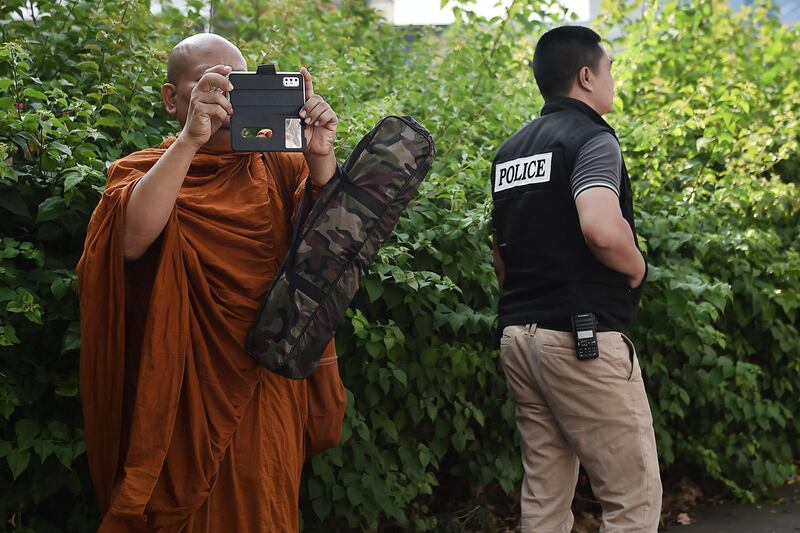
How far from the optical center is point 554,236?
3.25 meters

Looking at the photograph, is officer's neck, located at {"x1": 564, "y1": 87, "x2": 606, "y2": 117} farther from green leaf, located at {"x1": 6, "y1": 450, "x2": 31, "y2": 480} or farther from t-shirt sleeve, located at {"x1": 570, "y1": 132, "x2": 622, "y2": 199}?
green leaf, located at {"x1": 6, "y1": 450, "x2": 31, "y2": 480}

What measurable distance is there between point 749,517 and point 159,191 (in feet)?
13.3

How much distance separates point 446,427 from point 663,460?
161 centimetres

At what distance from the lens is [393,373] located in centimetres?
395

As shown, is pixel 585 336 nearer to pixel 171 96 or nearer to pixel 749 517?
pixel 171 96

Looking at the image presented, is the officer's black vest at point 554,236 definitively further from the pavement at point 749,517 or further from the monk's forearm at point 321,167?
the pavement at point 749,517

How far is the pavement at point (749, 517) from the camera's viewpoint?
5086 mm

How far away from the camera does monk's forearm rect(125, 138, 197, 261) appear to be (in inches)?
94.4

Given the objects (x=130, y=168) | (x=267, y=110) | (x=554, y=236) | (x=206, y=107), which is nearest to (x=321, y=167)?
(x=267, y=110)

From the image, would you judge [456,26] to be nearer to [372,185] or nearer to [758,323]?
[758,323]

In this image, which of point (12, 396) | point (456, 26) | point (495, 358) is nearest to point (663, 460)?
point (495, 358)

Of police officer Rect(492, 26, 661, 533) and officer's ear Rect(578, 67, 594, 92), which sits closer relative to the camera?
police officer Rect(492, 26, 661, 533)

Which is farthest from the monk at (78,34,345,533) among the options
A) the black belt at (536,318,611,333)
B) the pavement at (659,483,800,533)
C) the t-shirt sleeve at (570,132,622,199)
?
the pavement at (659,483,800,533)

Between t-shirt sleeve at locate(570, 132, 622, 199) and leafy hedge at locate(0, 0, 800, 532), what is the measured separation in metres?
0.92
